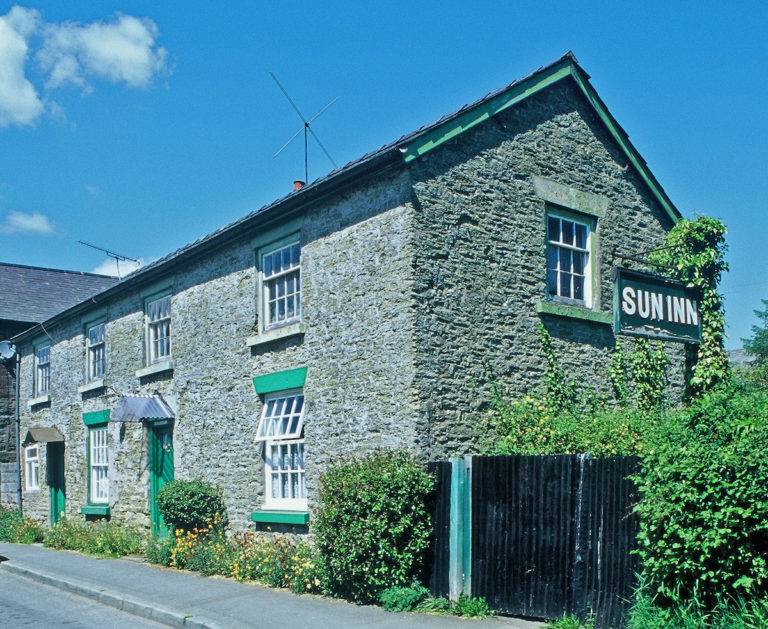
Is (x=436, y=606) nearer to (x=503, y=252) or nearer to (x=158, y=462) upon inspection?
(x=503, y=252)

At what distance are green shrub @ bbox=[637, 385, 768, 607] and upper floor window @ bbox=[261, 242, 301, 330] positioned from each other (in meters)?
7.08

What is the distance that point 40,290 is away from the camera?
29.9 metres

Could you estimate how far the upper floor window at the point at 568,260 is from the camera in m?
13.0

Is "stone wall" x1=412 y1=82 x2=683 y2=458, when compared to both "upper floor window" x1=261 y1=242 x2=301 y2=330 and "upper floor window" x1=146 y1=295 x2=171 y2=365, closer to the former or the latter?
"upper floor window" x1=261 y1=242 x2=301 y2=330

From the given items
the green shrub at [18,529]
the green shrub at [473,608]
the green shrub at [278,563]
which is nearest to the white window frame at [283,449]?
the green shrub at [278,563]

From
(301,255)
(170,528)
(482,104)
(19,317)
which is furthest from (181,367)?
(19,317)

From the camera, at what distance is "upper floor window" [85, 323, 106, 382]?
19906 mm

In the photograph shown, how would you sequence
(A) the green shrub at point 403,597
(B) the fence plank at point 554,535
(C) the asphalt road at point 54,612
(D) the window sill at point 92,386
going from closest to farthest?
(B) the fence plank at point 554,535 < (A) the green shrub at point 403,597 < (C) the asphalt road at point 54,612 < (D) the window sill at point 92,386

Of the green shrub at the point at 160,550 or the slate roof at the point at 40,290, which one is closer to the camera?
the green shrub at the point at 160,550

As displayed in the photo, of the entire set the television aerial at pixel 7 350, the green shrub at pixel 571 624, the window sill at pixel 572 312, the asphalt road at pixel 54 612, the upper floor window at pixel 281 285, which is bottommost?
the asphalt road at pixel 54 612

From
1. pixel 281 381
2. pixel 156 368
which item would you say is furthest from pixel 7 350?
pixel 281 381

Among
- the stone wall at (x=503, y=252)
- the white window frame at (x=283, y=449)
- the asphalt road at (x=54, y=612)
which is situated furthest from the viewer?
the white window frame at (x=283, y=449)

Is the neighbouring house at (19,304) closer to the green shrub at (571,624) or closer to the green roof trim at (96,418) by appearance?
the green roof trim at (96,418)

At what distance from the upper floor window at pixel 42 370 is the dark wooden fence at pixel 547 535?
16.3 m
